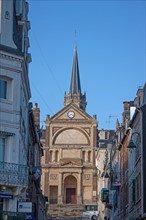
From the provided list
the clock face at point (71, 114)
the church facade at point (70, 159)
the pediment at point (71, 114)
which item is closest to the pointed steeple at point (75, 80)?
the pediment at point (71, 114)

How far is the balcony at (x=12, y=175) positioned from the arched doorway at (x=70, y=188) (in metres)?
72.4

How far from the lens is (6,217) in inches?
953

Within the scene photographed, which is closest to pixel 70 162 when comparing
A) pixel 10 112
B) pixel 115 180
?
pixel 115 180

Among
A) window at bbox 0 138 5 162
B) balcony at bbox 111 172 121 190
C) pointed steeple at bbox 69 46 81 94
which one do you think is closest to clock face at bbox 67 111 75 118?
pointed steeple at bbox 69 46 81 94

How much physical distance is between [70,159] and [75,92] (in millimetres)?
19425

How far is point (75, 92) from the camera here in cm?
11194

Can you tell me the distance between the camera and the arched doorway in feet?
320

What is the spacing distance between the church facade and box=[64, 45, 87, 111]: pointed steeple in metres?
10.2

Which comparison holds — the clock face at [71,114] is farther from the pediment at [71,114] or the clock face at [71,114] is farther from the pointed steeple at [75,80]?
the pointed steeple at [75,80]

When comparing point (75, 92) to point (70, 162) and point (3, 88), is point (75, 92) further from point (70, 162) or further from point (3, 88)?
point (3, 88)

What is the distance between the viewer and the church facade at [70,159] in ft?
313

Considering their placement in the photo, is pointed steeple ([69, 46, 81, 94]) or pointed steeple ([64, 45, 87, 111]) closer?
pointed steeple ([64, 45, 87, 111])

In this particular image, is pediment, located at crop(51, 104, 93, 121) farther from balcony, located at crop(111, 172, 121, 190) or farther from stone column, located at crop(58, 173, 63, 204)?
balcony, located at crop(111, 172, 121, 190)

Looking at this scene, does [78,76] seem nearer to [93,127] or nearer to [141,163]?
[93,127]
